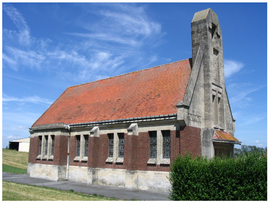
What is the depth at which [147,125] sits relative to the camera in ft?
66.7

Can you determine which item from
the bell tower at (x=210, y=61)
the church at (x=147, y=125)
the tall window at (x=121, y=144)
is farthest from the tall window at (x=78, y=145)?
the bell tower at (x=210, y=61)

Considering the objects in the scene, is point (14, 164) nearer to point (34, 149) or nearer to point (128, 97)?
point (34, 149)

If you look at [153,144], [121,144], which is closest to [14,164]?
[121,144]

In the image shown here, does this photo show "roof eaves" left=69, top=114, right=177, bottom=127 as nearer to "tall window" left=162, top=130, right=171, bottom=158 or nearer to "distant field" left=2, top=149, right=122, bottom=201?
"tall window" left=162, top=130, right=171, bottom=158

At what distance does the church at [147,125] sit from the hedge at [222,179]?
5.61 meters

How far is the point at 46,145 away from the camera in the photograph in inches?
1143

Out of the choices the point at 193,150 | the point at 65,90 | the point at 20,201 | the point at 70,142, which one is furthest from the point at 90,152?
the point at 65,90

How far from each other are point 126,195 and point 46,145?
15.1 metres

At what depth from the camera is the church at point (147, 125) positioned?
1917 cm

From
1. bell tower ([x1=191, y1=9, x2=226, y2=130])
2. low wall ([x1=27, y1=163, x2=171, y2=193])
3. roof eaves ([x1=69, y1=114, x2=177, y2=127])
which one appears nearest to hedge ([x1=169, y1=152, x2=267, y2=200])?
low wall ([x1=27, y1=163, x2=171, y2=193])

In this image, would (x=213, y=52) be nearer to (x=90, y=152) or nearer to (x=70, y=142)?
(x=90, y=152)

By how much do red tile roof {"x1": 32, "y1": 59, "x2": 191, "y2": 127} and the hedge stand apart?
7311mm

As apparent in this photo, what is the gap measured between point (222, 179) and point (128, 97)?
14316 mm

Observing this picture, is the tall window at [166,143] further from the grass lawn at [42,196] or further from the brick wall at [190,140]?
the grass lawn at [42,196]
